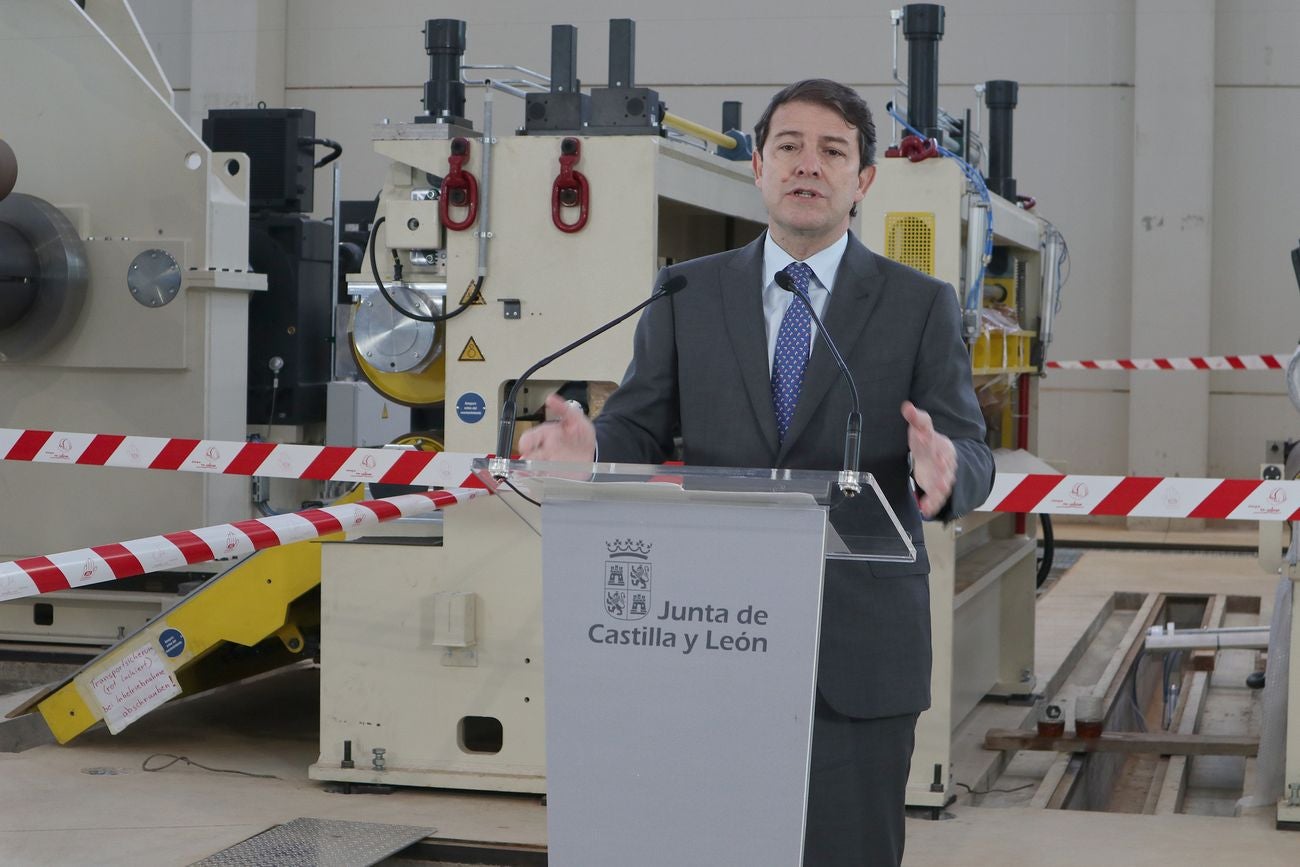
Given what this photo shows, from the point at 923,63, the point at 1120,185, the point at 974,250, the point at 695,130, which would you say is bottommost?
the point at 974,250

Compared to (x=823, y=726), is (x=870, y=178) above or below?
above

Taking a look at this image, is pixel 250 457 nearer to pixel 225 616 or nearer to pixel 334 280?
pixel 225 616

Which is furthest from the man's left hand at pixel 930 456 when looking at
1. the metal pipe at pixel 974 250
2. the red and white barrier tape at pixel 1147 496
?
the metal pipe at pixel 974 250

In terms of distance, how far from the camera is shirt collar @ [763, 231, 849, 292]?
1779 millimetres

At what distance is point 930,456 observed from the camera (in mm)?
1541

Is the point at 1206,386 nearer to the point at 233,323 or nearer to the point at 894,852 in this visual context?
the point at 233,323

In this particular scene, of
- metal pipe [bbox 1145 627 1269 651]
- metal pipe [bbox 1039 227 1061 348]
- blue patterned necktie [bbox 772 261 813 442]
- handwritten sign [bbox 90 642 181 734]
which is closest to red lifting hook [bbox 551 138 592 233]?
handwritten sign [bbox 90 642 181 734]

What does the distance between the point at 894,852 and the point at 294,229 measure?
3.82 metres

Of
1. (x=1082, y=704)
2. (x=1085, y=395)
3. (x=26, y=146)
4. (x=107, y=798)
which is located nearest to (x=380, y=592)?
(x=107, y=798)

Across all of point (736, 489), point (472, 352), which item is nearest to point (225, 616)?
point (472, 352)

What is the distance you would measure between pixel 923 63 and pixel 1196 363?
16.5ft

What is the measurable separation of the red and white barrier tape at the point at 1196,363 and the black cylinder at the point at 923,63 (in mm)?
4355

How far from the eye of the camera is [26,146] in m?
5.05

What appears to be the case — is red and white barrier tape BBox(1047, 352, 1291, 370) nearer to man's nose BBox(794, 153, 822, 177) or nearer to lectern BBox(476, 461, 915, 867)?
man's nose BBox(794, 153, 822, 177)
